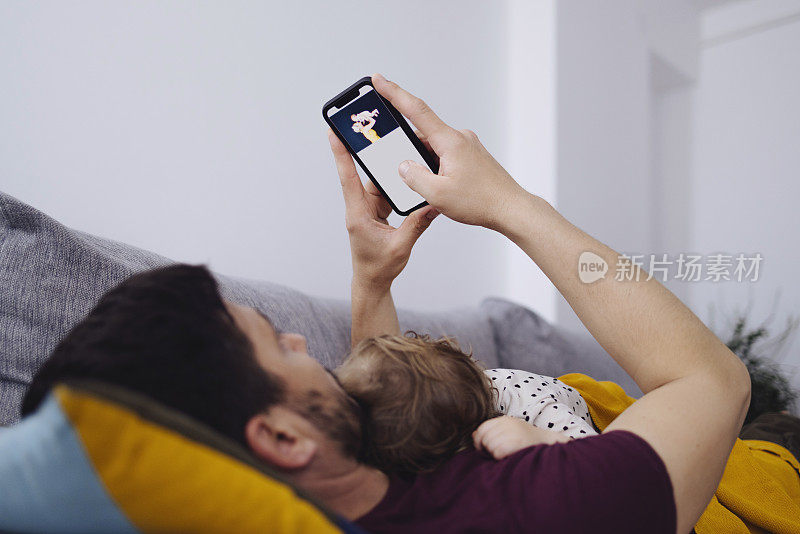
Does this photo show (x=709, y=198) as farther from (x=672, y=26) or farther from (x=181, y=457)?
(x=181, y=457)

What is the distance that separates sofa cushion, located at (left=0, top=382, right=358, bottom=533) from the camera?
0.37 m

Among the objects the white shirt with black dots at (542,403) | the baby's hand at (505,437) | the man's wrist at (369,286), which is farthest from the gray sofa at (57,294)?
the baby's hand at (505,437)

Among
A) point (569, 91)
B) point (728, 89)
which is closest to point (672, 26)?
point (728, 89)

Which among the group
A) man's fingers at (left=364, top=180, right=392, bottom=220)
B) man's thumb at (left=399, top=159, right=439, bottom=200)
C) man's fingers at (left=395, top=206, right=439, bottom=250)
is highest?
man's thumb at (left=399, top=159, right=439, bottom=200)

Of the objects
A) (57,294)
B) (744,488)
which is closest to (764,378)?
(744,488)

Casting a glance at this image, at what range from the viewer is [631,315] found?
667 millimetres

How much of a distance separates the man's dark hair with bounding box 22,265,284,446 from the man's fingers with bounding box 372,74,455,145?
0.41 m

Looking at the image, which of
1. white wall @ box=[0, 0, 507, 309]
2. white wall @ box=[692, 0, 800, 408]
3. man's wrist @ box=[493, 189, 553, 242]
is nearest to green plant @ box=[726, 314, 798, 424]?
white wall @ box=[692, 0, 800, 408]

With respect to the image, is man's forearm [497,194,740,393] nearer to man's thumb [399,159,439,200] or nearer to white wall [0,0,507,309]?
man's thumb [399,159,439,200]

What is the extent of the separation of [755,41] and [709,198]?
3.20ft

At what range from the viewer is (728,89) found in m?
3.74

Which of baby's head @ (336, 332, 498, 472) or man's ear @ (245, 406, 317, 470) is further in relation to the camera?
baby's head @ (336, 332, 498, 472)

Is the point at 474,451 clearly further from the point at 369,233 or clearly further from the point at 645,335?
the point at 369,233

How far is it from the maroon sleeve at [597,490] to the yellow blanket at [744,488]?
377 millimetres
